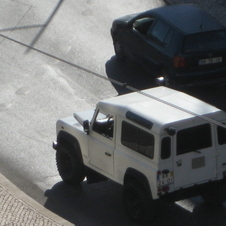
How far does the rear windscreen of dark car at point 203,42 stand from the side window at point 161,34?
0.52 metres

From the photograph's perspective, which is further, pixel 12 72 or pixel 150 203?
pixel 12 72

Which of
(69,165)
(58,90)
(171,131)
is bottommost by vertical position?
(58,90)

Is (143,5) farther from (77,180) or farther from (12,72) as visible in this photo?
(77,180)

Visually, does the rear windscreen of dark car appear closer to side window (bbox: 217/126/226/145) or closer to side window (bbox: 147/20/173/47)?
side window (bbox: 147/20/173/47)

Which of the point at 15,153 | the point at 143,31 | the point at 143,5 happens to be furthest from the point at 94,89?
the point at 143,5

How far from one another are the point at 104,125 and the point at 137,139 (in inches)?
39.1

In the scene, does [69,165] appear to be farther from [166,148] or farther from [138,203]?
[166,148]

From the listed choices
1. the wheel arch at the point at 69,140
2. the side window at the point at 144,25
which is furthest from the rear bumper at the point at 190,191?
the side window at the point at 144,25

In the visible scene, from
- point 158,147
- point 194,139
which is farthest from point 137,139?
point 194,139

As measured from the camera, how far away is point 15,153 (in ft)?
41.9

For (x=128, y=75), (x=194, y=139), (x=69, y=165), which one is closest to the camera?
(x=194, y=139)

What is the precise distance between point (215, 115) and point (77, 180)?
10.1 ft

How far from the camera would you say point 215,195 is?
1017 centimetres

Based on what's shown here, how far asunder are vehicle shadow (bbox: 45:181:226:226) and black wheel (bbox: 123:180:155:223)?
216 mm
